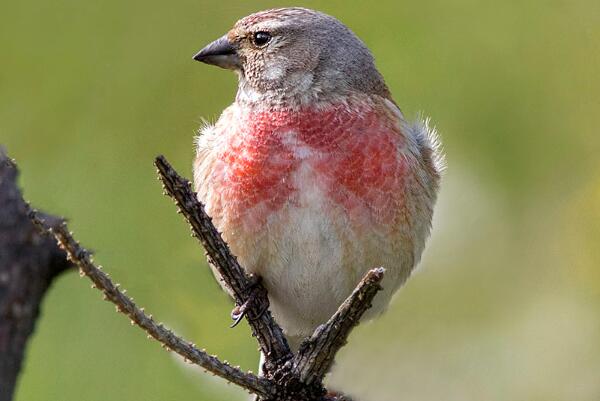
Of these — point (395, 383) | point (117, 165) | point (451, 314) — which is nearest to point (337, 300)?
point (395, 383)

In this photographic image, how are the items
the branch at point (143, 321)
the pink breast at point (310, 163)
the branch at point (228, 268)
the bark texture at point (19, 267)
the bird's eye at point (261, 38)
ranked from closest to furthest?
the branch at point (143, 321), the branch at point (228, 268), the pink breast at point (310, 163), the bark texture at point (19, 267), the bird's eye at point (261, 38)

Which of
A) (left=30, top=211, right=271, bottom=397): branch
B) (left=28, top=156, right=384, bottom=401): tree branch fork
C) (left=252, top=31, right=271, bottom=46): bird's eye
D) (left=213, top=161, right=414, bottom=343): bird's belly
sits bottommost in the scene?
(left=30, top=211, right=271, bottom=397): branch

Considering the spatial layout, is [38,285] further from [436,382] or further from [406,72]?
[406,72]

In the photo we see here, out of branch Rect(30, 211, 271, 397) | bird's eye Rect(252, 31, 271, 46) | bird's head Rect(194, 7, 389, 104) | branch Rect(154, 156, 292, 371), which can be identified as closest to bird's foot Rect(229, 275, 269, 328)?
branch Rect(154, 156, 292, 371)

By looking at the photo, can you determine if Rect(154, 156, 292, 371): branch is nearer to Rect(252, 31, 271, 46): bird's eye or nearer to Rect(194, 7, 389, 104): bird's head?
Rect(194, 7, 389, 104): bird's head

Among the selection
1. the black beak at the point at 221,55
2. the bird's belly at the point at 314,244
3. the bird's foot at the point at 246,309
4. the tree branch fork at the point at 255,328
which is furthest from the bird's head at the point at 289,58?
the tree branch fork at the point at 255,328

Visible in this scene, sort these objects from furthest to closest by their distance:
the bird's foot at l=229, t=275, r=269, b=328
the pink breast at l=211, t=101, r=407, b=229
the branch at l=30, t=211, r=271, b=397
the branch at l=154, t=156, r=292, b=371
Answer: the pink breast at l=211, t=101, r=407, b=229 → the bird's foot at l=229, t=275, r=269, b=328 → the branch at l=154, t=156, r=292, b=371 → the branch at l=30, t=211, r=271, b=397

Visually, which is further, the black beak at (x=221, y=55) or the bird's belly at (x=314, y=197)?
the black beak at (x=221, y=55)

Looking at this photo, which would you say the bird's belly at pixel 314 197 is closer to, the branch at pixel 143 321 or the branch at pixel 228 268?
the branch at pixel 228 268

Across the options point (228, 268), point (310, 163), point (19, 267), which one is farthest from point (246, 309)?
point (19, 267)
